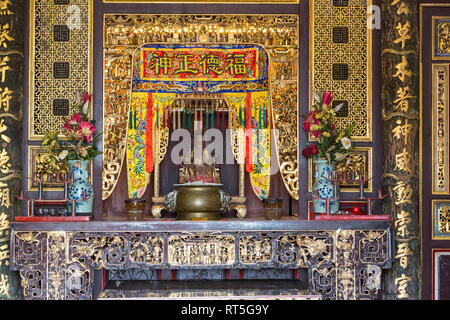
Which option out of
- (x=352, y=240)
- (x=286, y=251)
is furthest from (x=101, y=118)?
(x=352, y=240)

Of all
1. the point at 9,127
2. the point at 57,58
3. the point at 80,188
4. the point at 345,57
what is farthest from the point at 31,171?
the point at 345,57

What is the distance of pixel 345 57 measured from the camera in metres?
4.62

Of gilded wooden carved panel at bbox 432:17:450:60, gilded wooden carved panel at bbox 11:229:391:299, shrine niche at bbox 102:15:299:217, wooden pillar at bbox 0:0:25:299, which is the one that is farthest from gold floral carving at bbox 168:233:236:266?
A: gilded wooden carved panel at bbox 432:17:450:60

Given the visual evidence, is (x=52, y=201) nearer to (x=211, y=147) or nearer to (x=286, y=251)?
(x=211, y=147)

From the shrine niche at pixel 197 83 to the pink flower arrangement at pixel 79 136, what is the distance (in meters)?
0.20

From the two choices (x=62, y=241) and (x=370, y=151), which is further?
(x=370, y=151)

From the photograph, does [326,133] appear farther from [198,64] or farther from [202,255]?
[202,255]

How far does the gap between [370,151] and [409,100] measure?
557 millimetres

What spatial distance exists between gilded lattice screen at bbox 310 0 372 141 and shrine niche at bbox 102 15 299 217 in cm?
21

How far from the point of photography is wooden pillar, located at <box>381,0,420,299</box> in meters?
4.27

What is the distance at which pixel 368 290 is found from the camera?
4.11 m

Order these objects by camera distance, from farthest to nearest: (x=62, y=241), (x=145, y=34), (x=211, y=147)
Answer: (x=211, y=147), (x=145, y=34), (x=62, y=241)

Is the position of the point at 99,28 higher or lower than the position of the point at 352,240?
higher

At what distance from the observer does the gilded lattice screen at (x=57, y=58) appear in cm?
452
